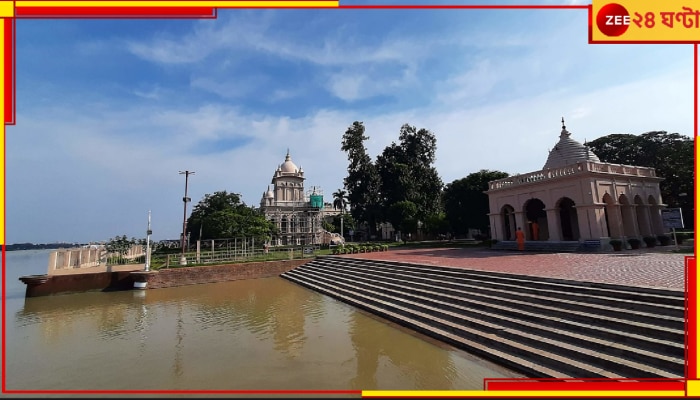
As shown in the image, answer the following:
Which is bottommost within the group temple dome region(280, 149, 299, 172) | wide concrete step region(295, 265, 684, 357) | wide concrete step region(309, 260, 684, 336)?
wide concrete step region(295, 265, 684, 357)

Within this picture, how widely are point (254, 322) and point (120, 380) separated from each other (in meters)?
4.32

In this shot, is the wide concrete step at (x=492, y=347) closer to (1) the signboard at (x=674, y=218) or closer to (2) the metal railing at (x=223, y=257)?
(1) the signboard at (x=674, y=218)

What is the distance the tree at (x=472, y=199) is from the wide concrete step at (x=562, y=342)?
2254 cm

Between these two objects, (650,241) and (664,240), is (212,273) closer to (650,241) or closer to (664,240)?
(650,241)

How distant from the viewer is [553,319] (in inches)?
284

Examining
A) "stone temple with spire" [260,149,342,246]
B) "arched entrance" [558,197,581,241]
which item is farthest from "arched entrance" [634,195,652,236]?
"stone temple with spire" [260,149,342,246]

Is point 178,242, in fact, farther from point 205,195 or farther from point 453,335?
point 453,335

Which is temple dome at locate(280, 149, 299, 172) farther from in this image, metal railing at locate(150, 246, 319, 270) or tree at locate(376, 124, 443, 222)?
metal railing at locate(150, 246, 319, 270)

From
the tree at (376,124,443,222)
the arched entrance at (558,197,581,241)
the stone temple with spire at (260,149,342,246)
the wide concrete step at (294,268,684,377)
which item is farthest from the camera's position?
the stone temple with spire at (260,149,342,246)

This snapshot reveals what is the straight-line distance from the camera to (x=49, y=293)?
16.0m

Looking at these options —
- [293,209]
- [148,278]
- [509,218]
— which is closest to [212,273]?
[148,278]

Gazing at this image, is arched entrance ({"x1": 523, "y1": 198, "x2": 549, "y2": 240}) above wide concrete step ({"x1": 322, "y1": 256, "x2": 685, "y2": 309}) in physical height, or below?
above

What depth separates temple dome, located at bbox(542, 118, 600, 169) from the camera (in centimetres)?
2283

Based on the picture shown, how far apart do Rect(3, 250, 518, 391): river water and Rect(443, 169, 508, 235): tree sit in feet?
73.6
